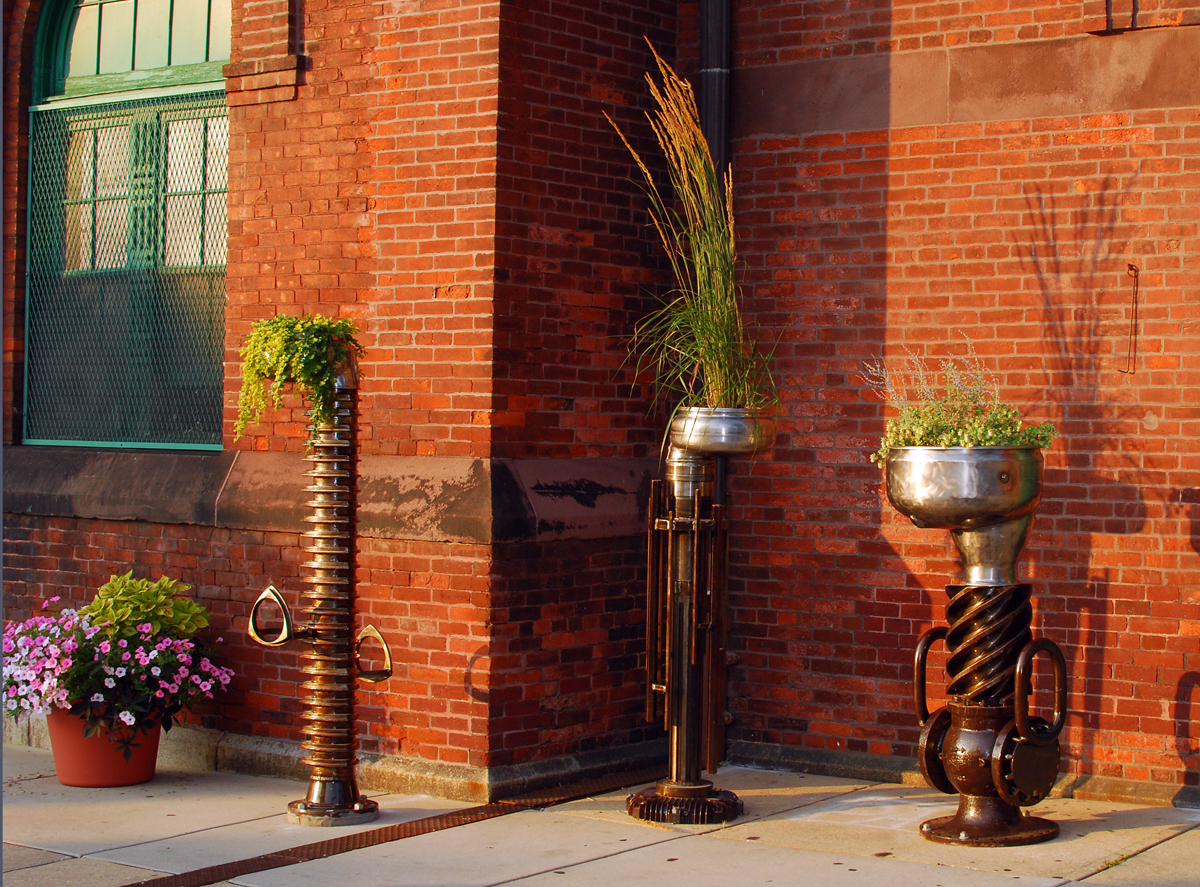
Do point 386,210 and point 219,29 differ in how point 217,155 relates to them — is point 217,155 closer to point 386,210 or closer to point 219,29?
point 219,29

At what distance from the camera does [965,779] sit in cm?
504

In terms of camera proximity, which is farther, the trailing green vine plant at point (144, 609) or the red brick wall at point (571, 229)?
the trailing green vine plant at point (144, 609)

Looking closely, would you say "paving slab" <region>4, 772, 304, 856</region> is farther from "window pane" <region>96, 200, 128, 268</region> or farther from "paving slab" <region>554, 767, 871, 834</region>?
"window pane" <region>96, 200, 128, 268</region>

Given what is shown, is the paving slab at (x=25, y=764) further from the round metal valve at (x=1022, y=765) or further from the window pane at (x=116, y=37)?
the round metal valve at (x=1022, y=765)

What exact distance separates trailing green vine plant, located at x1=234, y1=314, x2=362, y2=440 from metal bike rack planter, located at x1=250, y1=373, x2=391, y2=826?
0.21ft

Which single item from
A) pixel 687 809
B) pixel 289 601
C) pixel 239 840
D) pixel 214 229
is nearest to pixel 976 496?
pixel 687 809

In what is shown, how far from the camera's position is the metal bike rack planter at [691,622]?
542 centimetres

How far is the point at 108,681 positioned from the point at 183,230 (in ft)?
8.58

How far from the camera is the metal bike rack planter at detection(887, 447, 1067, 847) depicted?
4.95 m

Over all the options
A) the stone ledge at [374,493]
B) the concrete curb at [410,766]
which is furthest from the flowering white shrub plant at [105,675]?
the stone ledge at [374,493]

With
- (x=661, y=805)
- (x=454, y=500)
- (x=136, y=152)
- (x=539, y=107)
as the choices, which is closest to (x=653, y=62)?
(x=539, y=107)

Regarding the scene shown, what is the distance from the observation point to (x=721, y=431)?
5.32m

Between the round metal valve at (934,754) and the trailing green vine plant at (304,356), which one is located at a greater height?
the trailing green vine plant at (304,356)

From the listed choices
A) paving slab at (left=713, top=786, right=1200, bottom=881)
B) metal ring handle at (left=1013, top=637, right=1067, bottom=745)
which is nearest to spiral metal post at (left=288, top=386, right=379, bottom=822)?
paving slab at (left=713, top=786, right=1200, bottom=881)
